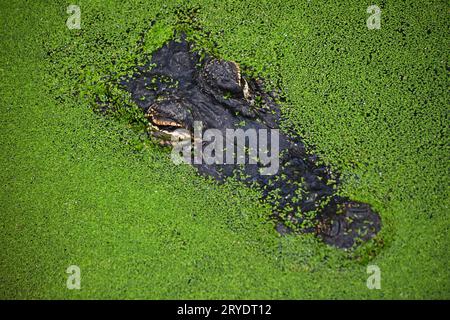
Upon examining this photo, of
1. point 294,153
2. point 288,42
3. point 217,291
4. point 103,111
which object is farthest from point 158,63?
point 217,291

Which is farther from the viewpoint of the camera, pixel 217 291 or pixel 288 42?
pixel 288 42

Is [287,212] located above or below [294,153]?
below

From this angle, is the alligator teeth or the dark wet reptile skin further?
the alligator teeth

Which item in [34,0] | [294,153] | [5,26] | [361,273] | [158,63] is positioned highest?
[34,0]

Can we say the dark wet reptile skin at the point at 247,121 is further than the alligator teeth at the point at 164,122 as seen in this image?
No
